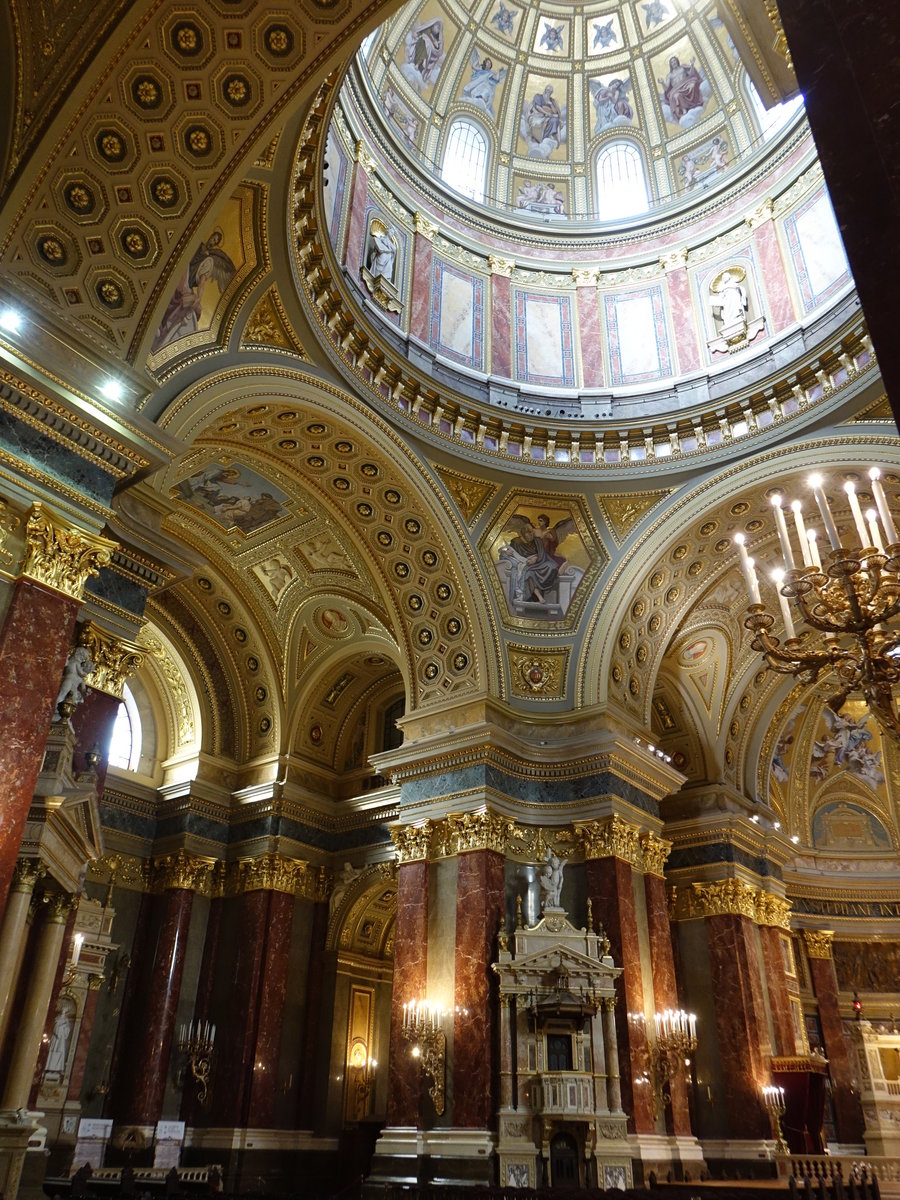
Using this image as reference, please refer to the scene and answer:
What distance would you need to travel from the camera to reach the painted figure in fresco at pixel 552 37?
1934 centimetres

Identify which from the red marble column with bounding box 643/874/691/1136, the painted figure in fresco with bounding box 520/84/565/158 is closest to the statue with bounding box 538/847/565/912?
the red marble column with bounding box 643/874/691/1136

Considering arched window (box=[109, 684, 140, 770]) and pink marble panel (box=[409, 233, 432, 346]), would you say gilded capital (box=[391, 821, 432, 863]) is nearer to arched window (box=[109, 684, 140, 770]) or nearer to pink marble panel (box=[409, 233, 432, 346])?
arched window (box=[109, 684, 140, 770])

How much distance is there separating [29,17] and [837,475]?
12725mm

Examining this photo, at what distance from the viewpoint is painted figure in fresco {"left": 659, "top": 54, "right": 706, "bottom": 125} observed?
738 inches


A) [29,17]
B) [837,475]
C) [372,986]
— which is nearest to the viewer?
[29,17]

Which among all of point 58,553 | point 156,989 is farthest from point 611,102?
point 156,989

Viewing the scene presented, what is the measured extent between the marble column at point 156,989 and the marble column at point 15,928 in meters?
8.52

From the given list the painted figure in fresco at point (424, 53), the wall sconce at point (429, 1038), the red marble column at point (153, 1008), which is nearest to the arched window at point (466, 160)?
the painted figure in fresco at point (424, 53)

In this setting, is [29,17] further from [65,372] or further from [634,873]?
[634,873]

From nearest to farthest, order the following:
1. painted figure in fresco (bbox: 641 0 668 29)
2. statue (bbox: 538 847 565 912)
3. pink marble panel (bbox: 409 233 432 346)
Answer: statue (bbox: 538 847 565 912) < pink marble panel (bbox: 409 233 432 346) < painted figure in fresco (bbox: 641 0 668 29)

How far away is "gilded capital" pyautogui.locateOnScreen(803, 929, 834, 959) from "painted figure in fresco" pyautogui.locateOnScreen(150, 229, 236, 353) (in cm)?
1897

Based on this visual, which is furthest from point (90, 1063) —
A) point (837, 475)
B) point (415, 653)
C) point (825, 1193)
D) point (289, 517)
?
point (837, 475)

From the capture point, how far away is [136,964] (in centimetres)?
1642

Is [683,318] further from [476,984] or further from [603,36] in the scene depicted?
[476,984]
